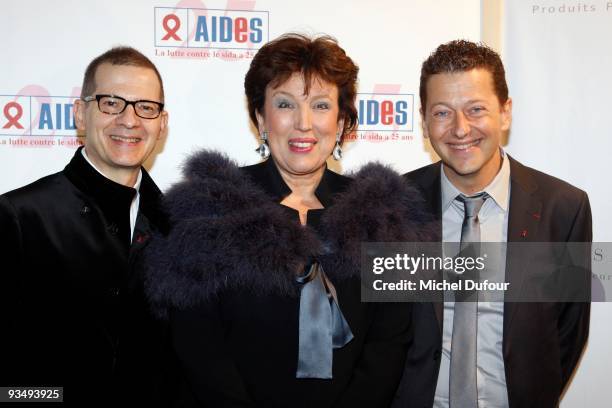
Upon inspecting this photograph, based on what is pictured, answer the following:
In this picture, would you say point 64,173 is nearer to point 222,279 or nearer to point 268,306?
point 222,279

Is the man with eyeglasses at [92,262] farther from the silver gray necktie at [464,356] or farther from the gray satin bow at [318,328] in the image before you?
the silver gray necktie at [464,356]

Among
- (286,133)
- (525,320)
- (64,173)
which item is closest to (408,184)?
(286,133)

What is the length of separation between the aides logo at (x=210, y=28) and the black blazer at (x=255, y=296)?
1.38 meters

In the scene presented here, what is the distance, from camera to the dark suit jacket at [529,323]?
8.22ft

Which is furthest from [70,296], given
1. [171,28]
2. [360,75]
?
[360,75]

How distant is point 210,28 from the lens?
352cm

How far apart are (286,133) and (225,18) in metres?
1.40

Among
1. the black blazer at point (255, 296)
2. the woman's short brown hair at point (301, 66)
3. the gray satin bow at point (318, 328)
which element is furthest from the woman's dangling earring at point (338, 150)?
the gray satin bow at point (318, 328)

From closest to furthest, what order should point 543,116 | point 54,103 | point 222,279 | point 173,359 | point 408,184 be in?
point 222,279
point 173,359
point 408,184
point 54,103
point 543,116

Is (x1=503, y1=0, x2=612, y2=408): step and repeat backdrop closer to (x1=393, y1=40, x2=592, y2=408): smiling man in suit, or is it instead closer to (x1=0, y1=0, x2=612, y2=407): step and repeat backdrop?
(x1=0, y1=0, x2=612, y2=407): step and repeat backdrop

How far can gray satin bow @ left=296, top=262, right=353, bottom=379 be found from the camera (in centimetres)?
223

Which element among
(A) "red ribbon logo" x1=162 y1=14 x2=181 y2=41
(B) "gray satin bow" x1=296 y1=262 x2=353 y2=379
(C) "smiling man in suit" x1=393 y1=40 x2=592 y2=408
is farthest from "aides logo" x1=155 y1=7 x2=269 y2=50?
(B) "gray satin bow" x1=296 y1=262 x2=353 y2=379

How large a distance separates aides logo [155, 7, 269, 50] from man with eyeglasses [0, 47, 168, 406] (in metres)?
0.92

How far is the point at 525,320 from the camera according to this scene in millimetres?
2537
